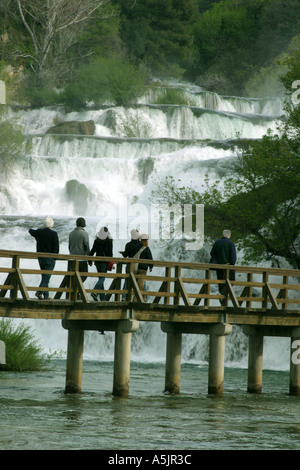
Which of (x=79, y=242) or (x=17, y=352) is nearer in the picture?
(x=79, y=242)

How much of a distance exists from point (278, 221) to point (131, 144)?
22.9 meters

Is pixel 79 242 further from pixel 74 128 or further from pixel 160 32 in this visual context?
pixel 160 32

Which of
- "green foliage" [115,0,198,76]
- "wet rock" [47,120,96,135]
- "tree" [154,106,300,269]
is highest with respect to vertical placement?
"green foliage" [115,0,198,76]

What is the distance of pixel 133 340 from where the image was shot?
38.5m

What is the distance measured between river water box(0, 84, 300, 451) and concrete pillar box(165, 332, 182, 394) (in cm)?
33

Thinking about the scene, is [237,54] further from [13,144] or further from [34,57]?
[13,144]

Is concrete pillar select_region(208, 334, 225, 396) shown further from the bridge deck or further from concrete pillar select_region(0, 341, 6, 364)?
concrete pillar select_region(0, 341, 6, 364)

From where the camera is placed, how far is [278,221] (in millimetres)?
39219

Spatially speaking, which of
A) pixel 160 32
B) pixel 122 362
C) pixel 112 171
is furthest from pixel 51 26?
pixel 122 362

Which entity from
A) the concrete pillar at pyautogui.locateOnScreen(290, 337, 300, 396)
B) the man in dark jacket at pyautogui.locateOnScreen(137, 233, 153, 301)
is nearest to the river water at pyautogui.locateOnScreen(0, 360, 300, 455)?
the concrete pillar at pyautogui.locateOnScreen(290, 337, 300, 396)

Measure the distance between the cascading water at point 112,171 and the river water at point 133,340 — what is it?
2.3 inches

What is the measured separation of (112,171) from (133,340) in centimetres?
2094

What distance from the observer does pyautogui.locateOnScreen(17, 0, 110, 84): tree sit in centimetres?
8056

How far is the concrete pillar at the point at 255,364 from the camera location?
27.2 m
